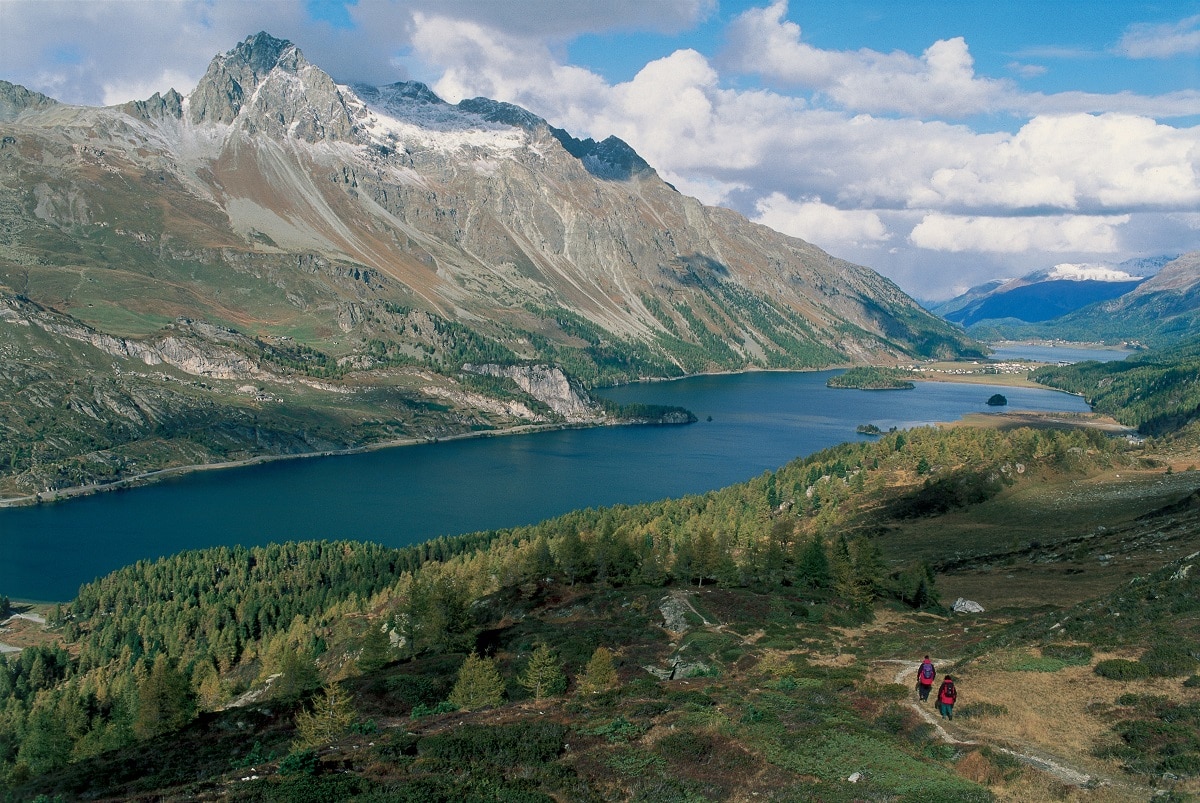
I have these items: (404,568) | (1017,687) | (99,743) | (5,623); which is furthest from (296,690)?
(5,623)

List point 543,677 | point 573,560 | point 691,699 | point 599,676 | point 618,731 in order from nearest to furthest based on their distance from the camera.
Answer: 1. point 618,731
2. point 691,699
3. point 599,676
4. point 543,677
5. point 573,560

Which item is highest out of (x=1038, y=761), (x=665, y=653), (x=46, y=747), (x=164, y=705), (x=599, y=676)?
(x=1038, y=761)

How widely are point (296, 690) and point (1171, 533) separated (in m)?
84.4

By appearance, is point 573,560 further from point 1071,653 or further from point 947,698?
point 947,698

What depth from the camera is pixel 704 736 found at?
106 ft

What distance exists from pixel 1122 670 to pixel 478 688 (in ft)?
105

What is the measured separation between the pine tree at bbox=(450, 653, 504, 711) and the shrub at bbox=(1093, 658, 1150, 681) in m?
29.4

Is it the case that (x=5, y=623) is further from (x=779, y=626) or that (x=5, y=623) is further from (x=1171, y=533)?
(x=1171, y=533)

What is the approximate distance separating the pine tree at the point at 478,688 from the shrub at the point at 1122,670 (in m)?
29.4

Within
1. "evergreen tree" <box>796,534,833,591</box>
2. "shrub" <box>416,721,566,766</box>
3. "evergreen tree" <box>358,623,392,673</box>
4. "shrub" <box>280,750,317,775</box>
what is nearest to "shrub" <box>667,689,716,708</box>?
"shrub" <box>416,721,566,766</box>

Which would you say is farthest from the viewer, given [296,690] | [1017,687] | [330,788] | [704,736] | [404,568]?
[404,568]

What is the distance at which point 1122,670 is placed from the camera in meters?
34.9

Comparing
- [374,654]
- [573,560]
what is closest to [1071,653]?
[374,654]

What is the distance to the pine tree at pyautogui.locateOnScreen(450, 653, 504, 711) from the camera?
47469 millimetres
